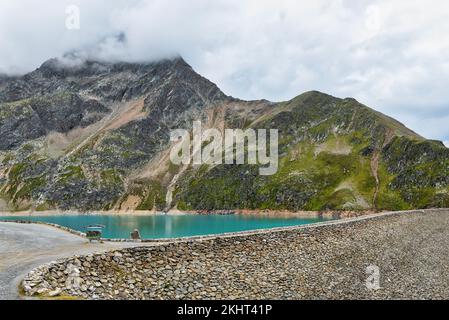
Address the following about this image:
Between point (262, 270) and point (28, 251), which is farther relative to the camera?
point (28, 251)

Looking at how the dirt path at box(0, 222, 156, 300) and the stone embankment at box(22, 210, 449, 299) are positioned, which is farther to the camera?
the stone embankment at box(22, 210, 449, 299)

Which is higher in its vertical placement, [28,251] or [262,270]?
[28,251]

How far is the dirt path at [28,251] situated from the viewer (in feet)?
79.8

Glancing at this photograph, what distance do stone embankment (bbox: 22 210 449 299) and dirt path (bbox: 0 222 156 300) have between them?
145cm

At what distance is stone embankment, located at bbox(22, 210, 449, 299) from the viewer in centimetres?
2553

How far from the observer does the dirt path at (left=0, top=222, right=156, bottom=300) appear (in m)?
24.3

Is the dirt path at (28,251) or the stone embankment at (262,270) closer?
the dirt path at (28,251)

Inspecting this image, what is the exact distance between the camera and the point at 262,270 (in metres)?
34.2

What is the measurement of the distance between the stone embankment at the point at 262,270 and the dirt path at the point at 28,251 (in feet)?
4.75

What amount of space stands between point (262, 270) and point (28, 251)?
1997cm
